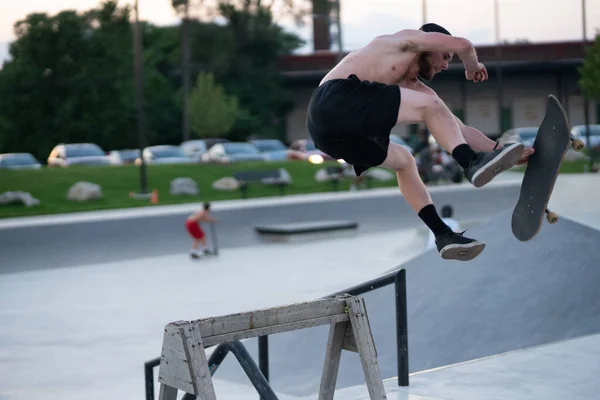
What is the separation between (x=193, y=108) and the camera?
46.4 m

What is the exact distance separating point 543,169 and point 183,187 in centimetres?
2188

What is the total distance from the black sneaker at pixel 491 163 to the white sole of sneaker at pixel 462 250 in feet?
1.45

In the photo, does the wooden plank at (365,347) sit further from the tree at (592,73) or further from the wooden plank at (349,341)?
the tree at (592,73)

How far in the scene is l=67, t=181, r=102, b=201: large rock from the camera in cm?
2470

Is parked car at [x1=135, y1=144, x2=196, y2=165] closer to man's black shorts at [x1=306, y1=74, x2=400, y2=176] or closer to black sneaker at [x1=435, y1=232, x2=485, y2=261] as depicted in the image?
black sneaker at [x1=435, y1=232, x2=485, y2=261]

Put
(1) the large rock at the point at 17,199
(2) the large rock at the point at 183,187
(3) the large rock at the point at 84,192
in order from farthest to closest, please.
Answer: (2) the large rock at the point at 183,187, (3) the large rock at the point at 84,192, (1) the large rock at the point at 17,199

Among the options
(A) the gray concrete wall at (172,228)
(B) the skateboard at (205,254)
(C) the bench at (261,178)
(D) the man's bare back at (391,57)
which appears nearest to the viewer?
(D) the man's bare back at (391,57)

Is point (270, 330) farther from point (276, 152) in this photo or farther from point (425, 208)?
point (276, 152)

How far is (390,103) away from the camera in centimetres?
501

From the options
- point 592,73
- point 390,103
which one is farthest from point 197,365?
point 592,73

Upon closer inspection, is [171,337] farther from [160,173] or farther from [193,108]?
[193,108]

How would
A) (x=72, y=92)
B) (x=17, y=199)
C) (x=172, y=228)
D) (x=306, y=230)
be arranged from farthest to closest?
(x=72, y=92) < (x=17, y=199) < (x=306, y=230) < (x=172, y=228)

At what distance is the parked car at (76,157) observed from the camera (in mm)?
34062

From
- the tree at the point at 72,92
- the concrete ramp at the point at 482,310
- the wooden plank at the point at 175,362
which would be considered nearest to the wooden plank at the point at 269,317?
the wooden plank at the point at 175,362
